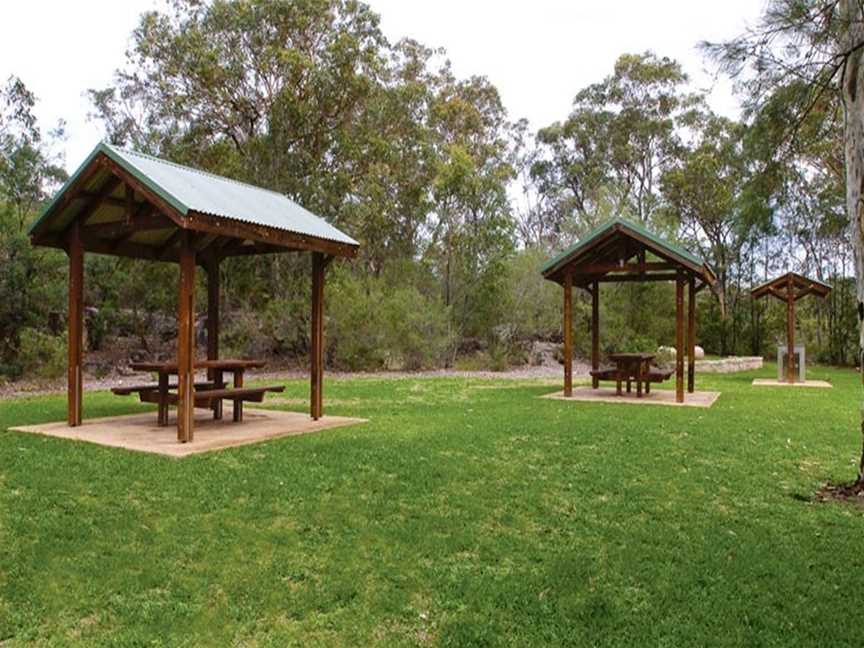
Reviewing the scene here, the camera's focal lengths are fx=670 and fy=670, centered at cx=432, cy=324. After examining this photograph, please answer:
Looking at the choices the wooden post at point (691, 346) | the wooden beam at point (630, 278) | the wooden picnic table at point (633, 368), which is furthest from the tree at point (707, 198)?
the wooden picnic table at point (633, 368)

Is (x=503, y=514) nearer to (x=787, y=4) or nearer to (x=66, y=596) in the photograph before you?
(x=66, y=596)

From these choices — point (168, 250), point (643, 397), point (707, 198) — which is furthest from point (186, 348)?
point (707, 198)

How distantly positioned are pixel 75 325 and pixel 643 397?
871cm

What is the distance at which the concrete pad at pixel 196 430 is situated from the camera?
6.50 meters

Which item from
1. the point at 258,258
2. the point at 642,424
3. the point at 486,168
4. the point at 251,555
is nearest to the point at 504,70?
the point at 486,168

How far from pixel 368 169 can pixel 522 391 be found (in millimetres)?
8624

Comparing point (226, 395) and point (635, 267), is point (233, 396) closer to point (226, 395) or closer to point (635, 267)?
point (226, 395)

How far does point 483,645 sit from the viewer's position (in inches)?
109

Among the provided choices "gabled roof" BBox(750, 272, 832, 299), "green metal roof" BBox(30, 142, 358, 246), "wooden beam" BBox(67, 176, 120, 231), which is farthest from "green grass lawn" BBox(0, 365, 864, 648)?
"gabled roof" BBox(750, 272, 832, 299)

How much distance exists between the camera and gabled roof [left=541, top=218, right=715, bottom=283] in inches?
423

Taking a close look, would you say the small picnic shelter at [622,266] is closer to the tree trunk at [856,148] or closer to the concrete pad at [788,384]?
the concrete pad at [788,384]

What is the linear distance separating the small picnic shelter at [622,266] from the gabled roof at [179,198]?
4.62m

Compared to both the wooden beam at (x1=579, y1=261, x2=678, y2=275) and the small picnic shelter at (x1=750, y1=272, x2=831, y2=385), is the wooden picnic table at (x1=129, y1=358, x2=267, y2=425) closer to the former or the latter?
the wooden beam at (x1=579, y1=261, x2=678, y2=275)

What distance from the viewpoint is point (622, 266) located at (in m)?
11.3
